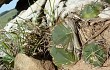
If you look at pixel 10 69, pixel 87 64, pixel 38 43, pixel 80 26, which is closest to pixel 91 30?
pixel 80 26

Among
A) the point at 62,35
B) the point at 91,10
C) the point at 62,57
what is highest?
the point at 91,10

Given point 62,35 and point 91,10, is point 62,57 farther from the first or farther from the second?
point 91,10

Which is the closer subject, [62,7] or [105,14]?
[105,14]

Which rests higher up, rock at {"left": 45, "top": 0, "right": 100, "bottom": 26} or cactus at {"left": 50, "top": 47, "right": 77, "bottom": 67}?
rock at {"left": 45, "top": 0, "right": 100, "bottom": 26}

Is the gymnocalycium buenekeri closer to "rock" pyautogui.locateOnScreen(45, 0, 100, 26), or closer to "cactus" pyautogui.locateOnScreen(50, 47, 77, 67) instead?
"cactus" pyautogui.locateOnScreen(50, 47, 77, 67)

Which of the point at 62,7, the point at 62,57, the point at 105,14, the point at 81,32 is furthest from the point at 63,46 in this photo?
the point at 62,7

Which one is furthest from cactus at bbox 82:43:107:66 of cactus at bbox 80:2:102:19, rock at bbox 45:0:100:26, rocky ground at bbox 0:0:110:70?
rock at bbox 45:0:100:26

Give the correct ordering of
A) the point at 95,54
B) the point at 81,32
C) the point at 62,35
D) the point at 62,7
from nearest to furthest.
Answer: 1. the point at 95,54
2. the point at 62,35
3. the point at 81,32
4. the point at 62,7

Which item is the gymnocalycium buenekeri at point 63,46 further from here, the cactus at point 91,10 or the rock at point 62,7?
the rock at point 62,7

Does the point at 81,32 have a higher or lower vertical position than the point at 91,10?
lower
